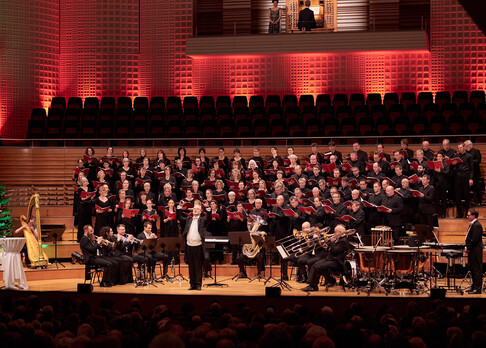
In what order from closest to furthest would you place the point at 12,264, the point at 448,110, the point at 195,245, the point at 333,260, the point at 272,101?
the point at 333,260, the point at 12,264, the point at 195,245, the point at 448,110, the point at 272,101

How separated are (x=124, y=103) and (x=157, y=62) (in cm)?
206

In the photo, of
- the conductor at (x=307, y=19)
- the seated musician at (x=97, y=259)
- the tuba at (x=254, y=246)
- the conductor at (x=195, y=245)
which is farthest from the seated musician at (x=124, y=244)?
the conductor at (x=307, y=19)

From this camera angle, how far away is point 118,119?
1392 cm

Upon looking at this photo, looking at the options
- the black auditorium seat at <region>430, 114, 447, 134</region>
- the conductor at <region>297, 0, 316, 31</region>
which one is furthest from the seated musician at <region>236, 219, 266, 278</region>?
the conductor at <region>297, 0, 316, 31</region>

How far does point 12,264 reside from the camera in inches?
355

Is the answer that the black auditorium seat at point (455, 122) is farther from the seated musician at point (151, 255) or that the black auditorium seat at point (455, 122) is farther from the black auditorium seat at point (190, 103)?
the seated musician at point (151, 255)

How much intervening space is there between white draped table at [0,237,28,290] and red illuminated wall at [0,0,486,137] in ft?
21.4

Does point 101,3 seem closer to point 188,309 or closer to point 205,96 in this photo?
point 205,96

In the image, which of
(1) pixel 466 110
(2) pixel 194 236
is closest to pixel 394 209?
(2) pixel 194 236

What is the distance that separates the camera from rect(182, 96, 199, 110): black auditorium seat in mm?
14306

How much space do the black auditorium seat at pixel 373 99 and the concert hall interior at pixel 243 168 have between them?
97 millimetres

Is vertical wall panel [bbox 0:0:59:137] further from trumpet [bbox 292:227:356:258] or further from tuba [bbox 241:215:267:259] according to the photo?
trumpet [bbox 292:227:356:258]

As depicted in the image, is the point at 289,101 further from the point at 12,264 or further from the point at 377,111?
the point at 12,264

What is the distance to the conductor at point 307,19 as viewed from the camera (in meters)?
15.1
